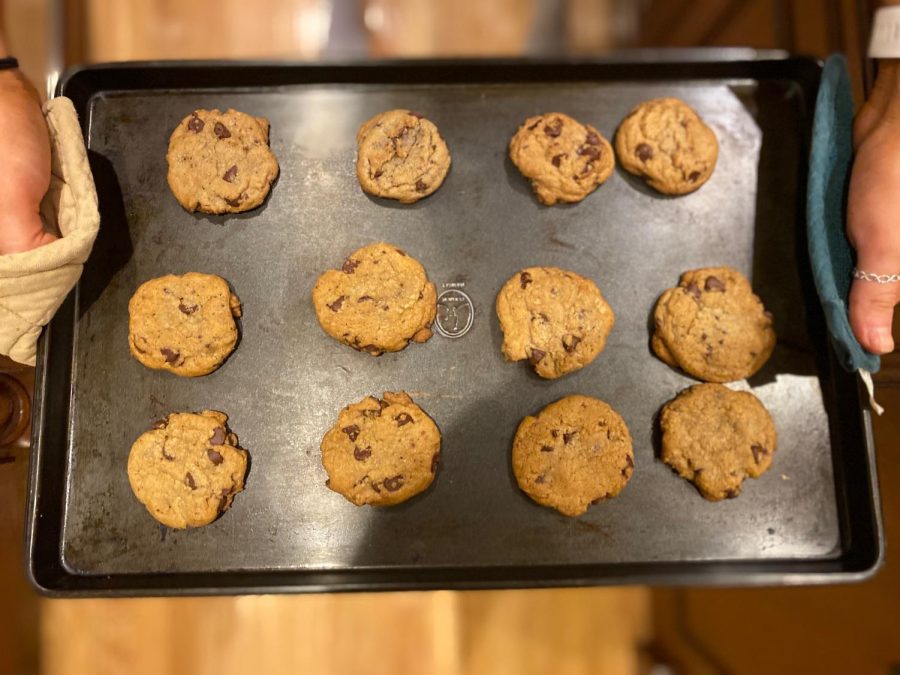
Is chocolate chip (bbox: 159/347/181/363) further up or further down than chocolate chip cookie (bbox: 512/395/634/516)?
further up

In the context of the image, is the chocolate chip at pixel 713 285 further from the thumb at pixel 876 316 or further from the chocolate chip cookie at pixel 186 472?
the chocolate chip cookie at pixel 186 472

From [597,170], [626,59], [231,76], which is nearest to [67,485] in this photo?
[231,76]

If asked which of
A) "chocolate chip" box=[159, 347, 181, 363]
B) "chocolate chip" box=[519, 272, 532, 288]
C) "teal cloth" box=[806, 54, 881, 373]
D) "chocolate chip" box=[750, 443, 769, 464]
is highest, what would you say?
"teal cloth" box=[806, 54, 881, 373]

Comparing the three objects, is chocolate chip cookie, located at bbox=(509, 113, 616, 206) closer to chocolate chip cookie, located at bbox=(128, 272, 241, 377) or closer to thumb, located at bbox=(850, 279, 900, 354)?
thumb, located at bbox=(850, 279, 900, 354)

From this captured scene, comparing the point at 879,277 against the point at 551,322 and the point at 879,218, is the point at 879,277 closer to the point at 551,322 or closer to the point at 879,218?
the point at 879,218

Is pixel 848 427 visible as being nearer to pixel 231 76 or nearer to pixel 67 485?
pixel 231 76

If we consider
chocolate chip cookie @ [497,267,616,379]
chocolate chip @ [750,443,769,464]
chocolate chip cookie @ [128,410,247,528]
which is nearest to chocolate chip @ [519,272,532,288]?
chocolate chip cookie @ [497,267,616,379]

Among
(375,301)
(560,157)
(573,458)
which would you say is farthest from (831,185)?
(375,301)
